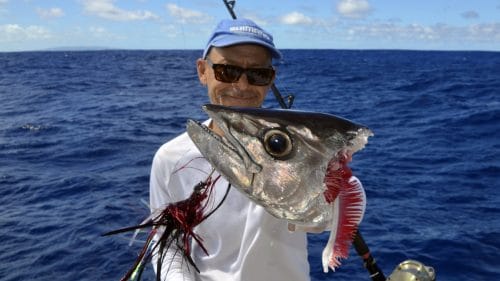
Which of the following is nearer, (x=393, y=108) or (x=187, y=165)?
(x=187, y=165)

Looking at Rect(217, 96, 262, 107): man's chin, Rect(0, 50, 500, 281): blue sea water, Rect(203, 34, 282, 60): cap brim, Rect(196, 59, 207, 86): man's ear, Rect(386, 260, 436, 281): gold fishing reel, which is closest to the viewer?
Rect(386, 260, 436, 281): gold fishing reel

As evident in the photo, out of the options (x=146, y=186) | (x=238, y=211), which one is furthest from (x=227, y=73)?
(x=146, y=186)

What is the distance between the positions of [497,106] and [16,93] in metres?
24.9

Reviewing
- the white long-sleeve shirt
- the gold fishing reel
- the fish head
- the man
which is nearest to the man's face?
the man

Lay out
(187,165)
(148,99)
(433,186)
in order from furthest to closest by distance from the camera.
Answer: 1. (148,99)
2. (433,186)
3. (187,165)

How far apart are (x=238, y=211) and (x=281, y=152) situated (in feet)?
3.45

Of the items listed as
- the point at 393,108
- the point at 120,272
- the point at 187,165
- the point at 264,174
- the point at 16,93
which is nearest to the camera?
the point at 264,174

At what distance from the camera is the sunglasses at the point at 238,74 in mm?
2807

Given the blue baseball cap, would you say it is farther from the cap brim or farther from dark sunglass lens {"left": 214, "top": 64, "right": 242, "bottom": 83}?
dark sunglass lens {"left": 214, "top": 64, "right": 242, "bottom": 83}

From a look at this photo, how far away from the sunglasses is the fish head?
2.99ft

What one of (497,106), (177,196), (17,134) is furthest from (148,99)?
(177,196)

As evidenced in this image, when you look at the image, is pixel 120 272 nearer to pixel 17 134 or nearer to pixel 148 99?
pixel 17 134

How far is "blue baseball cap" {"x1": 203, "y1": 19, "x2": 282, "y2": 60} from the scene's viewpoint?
2.76 metres

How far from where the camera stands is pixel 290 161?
1.86 metres
